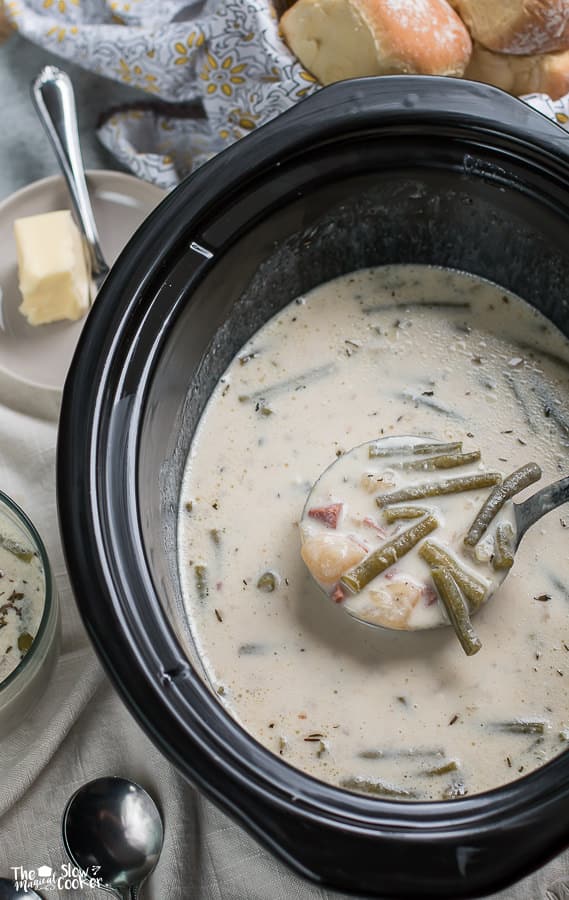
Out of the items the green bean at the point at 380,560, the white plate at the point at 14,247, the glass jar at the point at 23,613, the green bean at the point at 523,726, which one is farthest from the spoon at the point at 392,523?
the white plate at the point at 14,247

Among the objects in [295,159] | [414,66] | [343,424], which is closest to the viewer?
[295,159]

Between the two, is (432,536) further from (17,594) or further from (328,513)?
(17,594)

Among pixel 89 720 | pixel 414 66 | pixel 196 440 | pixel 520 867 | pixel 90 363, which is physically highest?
pixel 414 66

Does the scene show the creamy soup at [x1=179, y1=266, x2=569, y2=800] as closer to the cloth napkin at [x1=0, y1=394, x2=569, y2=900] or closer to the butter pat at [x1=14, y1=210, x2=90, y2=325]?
the cloth napkin at [x1=0, y1=394, x2=569, y2=900]

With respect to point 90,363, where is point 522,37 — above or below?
above

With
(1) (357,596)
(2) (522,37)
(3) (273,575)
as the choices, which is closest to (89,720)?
(3) (273,575)

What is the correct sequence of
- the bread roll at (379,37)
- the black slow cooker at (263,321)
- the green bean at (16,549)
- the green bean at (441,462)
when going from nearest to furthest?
the black slow cooker at (263,321) → the green bean at (441,462) → the green bean at (16,549) → the bread roll at (379,37)

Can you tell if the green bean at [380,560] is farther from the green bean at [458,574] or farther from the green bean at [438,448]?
the green bean at [438,448]

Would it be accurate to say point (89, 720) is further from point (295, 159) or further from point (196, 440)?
point (295, 159)
